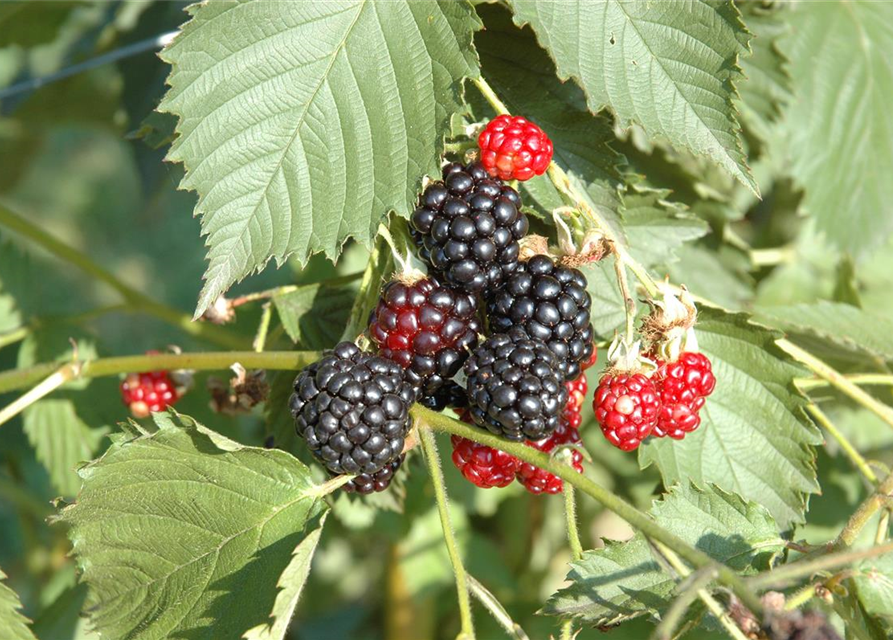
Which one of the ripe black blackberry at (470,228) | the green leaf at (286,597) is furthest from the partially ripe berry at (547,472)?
the green leaf at (286,597)

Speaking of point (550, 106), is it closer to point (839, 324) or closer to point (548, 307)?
point (548, 307)

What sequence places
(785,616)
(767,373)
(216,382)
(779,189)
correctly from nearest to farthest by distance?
(785,616)
(767,373)
(216,382)
(779,189)

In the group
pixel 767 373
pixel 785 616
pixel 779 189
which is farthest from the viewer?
pixel 779 189

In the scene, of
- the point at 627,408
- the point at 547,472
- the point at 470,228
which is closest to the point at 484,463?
the point at 547,472

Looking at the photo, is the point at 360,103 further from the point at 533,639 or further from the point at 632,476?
the point at 533,639

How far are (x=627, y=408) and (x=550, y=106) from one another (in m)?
0.53

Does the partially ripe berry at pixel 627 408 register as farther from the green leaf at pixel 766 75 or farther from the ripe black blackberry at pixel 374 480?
the green leaf at pixel 766 75

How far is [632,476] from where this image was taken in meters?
2.30

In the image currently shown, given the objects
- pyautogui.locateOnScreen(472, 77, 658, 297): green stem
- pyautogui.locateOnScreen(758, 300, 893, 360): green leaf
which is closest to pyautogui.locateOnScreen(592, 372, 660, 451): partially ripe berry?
pyautogui.locateOnScreen(472, 77, 658, 297): green stem

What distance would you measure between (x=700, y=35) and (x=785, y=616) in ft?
2.64

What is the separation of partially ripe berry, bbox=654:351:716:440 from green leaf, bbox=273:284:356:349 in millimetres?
541

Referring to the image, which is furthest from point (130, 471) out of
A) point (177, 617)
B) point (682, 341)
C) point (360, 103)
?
point (682, 341)

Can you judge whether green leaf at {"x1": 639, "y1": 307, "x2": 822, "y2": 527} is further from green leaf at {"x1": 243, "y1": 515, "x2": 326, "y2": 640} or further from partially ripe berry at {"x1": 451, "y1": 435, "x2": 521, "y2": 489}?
green leaf at {"x1": 243, "y1": 515, "x2": 326, "y2": 640}

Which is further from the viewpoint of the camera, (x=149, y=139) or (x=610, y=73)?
(x=149, y=139)
